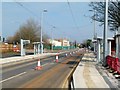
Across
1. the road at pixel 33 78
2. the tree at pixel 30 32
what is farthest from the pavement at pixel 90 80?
the tree at pixel 30 32

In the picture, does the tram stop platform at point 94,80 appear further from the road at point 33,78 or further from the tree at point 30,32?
the tree at point 30,32

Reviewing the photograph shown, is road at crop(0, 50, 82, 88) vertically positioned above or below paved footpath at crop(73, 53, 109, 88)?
below

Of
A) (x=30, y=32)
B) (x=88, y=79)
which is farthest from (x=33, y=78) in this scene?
(x=30, y=32)

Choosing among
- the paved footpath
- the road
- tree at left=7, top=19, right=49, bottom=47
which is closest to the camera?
the paved footpath

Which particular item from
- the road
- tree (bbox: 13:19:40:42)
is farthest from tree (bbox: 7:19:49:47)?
the road

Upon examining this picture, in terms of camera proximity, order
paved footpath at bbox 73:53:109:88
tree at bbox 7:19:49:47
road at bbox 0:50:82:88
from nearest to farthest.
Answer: paved footpath at bbox 73:53:109:88 → road at bbox 0:50:82:88 → tree at bbox 7:19:49:47

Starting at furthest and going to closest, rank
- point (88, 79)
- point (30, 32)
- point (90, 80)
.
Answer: point (30, 32)
point (88, 79)
point (90, 80)

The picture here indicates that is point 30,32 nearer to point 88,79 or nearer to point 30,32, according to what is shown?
point 30,32

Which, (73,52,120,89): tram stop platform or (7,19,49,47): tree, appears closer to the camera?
(73,52,120,89): tram stop platform

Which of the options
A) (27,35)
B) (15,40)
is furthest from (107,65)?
(15,40)

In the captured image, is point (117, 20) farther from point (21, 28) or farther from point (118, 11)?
point (21, 28)

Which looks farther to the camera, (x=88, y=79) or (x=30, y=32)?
(x=30, y=32)

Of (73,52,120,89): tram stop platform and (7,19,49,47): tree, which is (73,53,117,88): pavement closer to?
(73,52,120,89): tram stop platform

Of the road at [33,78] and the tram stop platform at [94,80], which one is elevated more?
the tram stop platform at [94,80]
